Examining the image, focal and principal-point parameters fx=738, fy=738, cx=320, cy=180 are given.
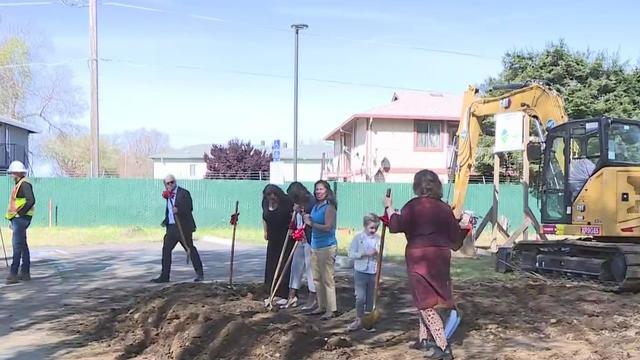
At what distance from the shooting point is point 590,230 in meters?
13.0

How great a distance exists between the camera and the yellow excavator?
41.6 feet

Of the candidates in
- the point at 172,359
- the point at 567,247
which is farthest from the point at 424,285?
the point at 567,247

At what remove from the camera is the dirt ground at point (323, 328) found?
7.01 metres

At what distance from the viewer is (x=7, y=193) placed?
93.1ft

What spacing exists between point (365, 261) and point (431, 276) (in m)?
1.79

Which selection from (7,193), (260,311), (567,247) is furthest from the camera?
(7,193)

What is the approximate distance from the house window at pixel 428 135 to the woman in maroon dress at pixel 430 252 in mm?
32365

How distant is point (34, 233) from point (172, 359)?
20.8 meters

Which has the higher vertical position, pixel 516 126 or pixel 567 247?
pixel 516 126

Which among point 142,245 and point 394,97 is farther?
point 394,97

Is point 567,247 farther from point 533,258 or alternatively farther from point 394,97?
point 394,97

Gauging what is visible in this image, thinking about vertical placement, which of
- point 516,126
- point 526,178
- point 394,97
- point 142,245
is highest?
point 394,97

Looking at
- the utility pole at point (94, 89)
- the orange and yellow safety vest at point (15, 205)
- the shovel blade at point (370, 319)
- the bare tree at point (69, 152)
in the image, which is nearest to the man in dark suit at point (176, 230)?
the orange and yellow safety vest at point (15, 205)

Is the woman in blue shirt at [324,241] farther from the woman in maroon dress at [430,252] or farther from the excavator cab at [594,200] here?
the excavator cab at [594,200]
